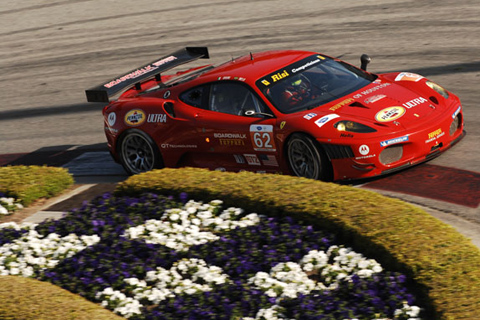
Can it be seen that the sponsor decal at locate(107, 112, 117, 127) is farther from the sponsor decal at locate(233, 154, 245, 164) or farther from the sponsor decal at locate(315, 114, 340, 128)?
the sponsor decal at locate(315, 114, 340, 128)

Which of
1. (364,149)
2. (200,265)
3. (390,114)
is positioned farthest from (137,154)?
(200,265)

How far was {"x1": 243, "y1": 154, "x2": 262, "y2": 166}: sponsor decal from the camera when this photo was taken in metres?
8.57

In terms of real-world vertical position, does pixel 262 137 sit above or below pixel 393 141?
above

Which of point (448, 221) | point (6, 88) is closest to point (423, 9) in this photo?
point (6, 88)

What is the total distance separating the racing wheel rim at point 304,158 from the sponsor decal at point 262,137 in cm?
24

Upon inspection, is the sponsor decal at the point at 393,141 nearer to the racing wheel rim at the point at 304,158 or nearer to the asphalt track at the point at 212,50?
the asphalt track at the point at 212,50

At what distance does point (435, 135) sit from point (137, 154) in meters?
3.91

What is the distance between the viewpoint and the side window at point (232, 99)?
28.4 ft

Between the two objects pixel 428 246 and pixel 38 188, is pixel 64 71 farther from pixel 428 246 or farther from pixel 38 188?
pixel 428 246

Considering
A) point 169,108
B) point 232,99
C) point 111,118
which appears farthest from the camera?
point 111,118

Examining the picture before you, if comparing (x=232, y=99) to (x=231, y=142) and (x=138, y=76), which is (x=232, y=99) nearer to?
(x=231, y=142)

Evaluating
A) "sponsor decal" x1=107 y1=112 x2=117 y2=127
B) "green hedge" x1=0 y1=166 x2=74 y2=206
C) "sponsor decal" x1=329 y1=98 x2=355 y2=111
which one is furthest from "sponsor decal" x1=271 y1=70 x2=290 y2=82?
"green hedge" x1=0 y1=166 x2=74 y2=206

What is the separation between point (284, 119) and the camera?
823cm

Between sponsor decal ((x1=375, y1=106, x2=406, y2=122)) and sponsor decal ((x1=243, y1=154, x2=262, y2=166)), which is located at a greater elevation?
sponsor decal ((x1=375, y1=106, x2=406, y2=122))
